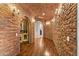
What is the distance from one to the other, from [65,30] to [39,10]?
0.53m

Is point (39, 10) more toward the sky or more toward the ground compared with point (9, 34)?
more toward the sky

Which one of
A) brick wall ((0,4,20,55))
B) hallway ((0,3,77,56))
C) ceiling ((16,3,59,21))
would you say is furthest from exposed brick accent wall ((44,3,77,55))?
brick wall ((0,4,20,55))

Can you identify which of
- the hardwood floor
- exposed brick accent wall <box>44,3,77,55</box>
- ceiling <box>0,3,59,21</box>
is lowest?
the hardwood floor

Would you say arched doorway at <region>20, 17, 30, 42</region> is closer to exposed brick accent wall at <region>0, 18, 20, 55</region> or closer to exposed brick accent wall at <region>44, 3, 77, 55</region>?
exposed brick accent wall at <region>0, 18, 20, 55</region>

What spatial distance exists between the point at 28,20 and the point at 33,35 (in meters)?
0.26

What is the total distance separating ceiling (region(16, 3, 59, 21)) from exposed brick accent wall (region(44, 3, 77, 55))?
0.12 m

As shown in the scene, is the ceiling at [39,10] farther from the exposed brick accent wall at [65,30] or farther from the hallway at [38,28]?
the exposed brick accent wall at [65,30]

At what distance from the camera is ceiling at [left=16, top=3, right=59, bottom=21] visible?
263 centimetres

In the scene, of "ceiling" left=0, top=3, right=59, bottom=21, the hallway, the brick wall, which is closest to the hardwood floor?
the hallway

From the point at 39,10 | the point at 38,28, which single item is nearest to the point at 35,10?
the point at 39,10

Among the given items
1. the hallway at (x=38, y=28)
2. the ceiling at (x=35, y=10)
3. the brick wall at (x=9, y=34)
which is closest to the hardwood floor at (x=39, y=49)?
the hallway at (x=38, y=28)

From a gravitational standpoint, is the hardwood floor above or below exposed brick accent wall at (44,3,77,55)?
below

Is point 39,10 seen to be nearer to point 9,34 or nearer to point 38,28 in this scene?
point 38,28

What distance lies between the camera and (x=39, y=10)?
8.68 ft
